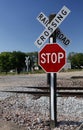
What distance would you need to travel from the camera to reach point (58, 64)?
30.1 feet

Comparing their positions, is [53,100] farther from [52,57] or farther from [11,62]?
[11,62]

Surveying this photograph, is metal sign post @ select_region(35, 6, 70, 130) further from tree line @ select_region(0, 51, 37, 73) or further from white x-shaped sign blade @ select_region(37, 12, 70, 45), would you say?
tree line @ select_region(0, 51, 37, 73)

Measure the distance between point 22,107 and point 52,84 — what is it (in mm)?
4288

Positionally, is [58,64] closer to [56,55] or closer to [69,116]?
[56,55]

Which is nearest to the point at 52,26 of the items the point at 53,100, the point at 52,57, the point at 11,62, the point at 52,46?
the point at 52,46

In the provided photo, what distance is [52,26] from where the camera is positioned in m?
9.40

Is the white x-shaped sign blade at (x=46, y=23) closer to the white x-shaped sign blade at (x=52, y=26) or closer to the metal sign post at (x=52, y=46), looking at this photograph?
the metal sign post at (x=52, y=46)

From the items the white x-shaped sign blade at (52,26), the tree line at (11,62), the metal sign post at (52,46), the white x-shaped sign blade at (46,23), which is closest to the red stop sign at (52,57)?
the metal sign post at (52,46)

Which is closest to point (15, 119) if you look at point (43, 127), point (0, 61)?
point (43, 127)

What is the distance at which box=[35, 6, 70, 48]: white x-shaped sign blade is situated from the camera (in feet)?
30.6

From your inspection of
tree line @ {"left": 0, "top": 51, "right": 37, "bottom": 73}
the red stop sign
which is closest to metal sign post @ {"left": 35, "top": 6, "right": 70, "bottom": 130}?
the red stop sign

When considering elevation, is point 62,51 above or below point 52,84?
above

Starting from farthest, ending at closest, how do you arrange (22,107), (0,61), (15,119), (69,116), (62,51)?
1. (0,61)
2. (22,107)
3. (69,116)
4. (15,119)
5. (62,51)

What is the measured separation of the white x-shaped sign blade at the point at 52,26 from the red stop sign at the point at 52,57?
9.3 inches
